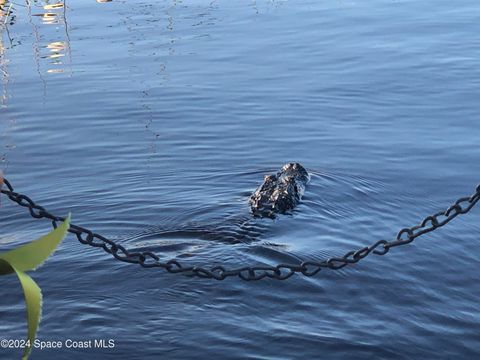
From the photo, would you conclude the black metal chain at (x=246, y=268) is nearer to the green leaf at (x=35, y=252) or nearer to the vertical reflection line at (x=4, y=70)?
the green leaf at (x=35, y=252)

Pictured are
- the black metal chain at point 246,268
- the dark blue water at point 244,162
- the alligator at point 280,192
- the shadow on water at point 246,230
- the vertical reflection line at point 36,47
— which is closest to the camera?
the black metal chain at point 246,268

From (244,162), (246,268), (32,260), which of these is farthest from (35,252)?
(244,162)

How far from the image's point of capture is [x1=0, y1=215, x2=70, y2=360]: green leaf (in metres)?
1.63

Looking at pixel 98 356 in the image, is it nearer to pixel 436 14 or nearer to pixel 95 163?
pixel 95 163

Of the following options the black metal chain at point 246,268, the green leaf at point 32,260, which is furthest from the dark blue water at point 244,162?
the green leaf at point 32,260

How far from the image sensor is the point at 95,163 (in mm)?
7836

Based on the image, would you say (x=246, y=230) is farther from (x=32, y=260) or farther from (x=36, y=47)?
(x=36, y=47)

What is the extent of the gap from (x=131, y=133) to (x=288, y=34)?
4165 mm

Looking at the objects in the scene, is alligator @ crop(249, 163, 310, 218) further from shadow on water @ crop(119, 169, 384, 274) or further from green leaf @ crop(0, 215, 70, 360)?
green leaf @ crop(0, 215, 70, 360)

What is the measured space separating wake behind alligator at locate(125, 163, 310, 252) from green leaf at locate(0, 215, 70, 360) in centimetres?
432

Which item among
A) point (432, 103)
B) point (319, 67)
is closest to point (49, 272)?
point (432, 103)

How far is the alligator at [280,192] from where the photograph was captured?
6590mm

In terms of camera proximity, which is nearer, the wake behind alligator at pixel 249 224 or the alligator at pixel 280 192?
the wake behind alligator at pixel 249 224

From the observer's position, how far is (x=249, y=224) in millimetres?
6367
